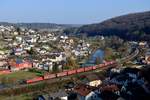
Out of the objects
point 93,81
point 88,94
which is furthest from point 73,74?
point 88,94

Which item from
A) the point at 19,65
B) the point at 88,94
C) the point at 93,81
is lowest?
the point at 19,65

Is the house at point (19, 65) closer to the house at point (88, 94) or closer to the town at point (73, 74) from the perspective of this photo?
the town at point (73, 74)

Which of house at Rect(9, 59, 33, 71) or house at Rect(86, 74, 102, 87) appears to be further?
house at Rect(9, 59, 33, 71)

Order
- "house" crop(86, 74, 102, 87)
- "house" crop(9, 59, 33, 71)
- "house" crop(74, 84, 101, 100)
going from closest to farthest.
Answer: "house" crop(74, 84, 101, 100)
"house" crop(86, 74, 102, 87)
"house" crop(9, 59, 33, 71)

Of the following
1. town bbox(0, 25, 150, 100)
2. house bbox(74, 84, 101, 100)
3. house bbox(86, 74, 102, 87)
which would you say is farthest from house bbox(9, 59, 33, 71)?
house bbox(74, 84, 101, 100)

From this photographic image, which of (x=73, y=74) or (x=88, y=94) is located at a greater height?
(x=88, y=94)

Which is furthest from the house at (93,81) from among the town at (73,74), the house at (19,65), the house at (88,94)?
the house at (19,65)

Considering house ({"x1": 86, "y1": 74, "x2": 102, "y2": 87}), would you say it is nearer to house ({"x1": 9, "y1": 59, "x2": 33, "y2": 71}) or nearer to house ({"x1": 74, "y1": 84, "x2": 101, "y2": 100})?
house ({"x1": 74, "y1": 84, "x2": 101, "y2": 100})

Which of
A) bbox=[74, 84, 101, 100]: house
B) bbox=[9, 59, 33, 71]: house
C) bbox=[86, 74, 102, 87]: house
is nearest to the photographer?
bbox=[74, 84, 101, 100]: house

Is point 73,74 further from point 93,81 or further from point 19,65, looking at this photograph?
point 19,65

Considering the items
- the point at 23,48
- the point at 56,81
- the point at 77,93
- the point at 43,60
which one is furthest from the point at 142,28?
the point at 77,93

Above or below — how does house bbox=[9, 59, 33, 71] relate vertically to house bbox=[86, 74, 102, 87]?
below

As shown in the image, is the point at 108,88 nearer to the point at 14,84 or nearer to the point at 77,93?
the point at 77,93
